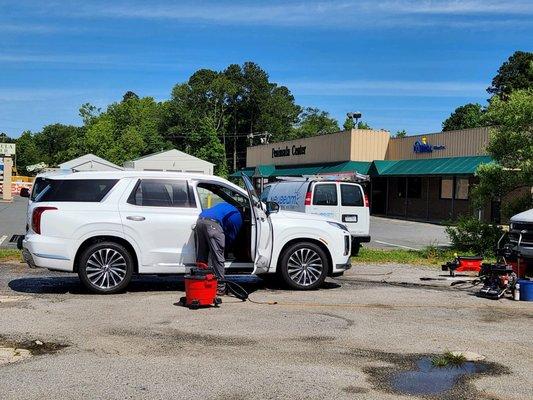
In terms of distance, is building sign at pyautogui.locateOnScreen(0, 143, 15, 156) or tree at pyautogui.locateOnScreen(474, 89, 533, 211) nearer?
tree at pyautogui.locateOnScreen(474, 89, 533, 211)

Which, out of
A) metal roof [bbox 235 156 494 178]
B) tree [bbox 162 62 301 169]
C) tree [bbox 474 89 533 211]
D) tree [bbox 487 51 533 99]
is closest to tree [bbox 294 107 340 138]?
tree [bbox 162 62 301 169]

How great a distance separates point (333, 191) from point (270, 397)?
37.0ft

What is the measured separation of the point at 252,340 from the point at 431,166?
27422 mm

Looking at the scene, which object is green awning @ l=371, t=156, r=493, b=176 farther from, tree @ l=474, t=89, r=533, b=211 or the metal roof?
tree @ l=474, t=89, r=533, b=211

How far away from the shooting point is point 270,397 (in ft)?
16.3

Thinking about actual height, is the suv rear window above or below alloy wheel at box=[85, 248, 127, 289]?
above

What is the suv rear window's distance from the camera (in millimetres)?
9445

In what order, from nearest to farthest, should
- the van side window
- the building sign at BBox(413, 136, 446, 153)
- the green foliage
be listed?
the van side window, the green foliage, the building sign at BBox(413, 136, 446, 153)

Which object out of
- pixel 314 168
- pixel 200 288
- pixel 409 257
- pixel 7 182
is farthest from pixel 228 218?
pixel 7 182

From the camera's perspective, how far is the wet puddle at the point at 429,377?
207 inches

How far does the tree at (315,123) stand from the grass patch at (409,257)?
88.5 metres

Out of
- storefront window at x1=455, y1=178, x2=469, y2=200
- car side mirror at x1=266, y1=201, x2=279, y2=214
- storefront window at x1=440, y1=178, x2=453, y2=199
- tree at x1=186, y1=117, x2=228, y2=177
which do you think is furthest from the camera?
tree at x1=186, y1=117, x2=228, y2=177

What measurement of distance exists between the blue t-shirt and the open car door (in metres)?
0.43

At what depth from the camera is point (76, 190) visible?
9508mm
